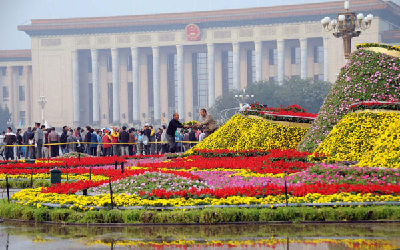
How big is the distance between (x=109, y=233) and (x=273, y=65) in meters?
91.0

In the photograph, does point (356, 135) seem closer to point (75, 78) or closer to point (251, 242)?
point (251, 242)

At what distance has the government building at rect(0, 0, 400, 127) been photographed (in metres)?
93.4

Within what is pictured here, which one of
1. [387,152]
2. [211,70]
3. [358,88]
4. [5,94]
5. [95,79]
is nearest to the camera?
[387,152]

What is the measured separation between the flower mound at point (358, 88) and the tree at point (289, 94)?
5880cm

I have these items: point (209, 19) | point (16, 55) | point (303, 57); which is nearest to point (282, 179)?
point (303, 57)

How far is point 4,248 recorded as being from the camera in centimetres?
782

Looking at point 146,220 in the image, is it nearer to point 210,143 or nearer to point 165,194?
point 165,194

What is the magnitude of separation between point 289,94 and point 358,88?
60.3m

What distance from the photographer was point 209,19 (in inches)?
3728

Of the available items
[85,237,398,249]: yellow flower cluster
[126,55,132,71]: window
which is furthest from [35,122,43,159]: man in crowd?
[126,55,132,71]: window

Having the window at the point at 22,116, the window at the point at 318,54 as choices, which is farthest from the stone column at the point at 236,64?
the window at the point at 22,116

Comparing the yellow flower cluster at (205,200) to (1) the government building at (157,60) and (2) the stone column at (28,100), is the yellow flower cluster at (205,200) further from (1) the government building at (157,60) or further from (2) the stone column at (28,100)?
(2) the stone column at (28,100)

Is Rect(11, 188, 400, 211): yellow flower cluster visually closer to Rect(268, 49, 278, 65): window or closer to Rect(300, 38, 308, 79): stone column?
Rect(300, 38, 308, 79): stone column

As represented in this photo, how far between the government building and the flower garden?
7423 centimetres
